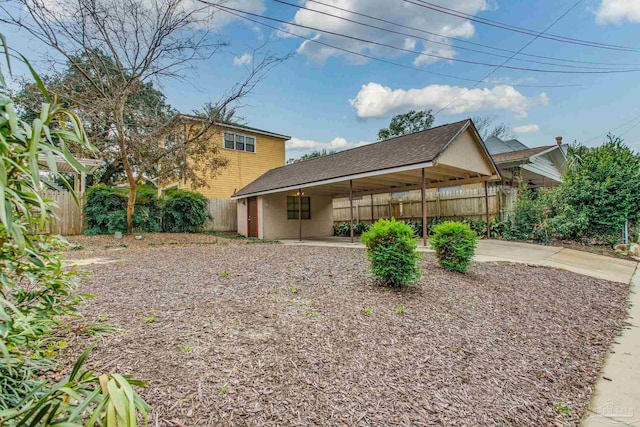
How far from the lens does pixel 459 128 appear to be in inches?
409

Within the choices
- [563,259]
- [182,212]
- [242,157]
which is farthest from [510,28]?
[182,212]

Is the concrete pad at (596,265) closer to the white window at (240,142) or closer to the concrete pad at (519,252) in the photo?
the concrete pad at (519,252)

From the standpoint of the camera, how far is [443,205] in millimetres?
14672

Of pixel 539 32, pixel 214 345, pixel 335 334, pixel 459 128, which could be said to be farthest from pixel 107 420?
pixel 539 32

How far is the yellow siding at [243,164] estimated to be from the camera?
56.3 ft

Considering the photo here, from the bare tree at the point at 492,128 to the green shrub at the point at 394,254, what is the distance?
36055 millimetres

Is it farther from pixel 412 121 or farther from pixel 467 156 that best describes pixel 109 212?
pixel 412 121

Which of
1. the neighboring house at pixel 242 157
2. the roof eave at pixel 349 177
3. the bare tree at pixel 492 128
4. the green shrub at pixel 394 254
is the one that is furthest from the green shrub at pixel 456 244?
the bare tree at pixel 492 128

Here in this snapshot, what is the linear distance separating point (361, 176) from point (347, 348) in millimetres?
8298

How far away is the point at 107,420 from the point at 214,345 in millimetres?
1881

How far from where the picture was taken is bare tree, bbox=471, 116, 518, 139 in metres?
35.0

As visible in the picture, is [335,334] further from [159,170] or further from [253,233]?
[253,233]

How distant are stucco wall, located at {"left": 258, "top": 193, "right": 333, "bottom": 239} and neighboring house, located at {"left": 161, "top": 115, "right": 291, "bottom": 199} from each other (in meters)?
3.69

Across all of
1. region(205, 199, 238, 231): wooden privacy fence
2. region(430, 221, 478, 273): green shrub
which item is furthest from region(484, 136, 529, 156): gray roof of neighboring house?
region(430, 221, 478, 273): green shrub
